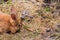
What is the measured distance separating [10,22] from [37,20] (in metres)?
0.85

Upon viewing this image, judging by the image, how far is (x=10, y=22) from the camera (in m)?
5.63

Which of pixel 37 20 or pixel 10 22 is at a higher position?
pixel 10 22

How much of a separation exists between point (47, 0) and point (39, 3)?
0.77 feet

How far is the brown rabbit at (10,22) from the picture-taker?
5.57 m

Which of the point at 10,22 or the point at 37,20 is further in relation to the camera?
the point at 37,20

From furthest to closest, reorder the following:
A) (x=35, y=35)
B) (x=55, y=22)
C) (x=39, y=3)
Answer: (x=39, y=3), (x=55, y=22), (x=35, y=35)

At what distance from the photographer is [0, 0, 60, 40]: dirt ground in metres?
5.61

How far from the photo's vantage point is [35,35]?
5.65m

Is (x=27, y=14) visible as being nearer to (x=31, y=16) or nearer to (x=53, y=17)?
(x=31, y=16)

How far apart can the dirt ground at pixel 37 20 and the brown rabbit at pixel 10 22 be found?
13 centimetres

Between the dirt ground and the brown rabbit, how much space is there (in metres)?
0.13

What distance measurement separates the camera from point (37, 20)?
20.5ft

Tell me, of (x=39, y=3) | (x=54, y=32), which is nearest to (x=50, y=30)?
(x=54, y=32)

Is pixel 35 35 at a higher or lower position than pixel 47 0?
lower
